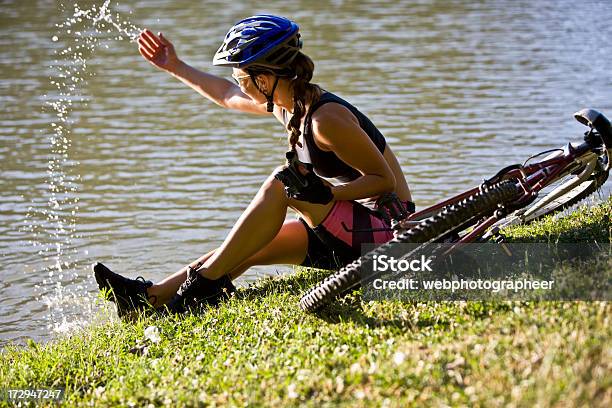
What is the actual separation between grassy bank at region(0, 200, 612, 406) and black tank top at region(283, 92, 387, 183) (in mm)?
779

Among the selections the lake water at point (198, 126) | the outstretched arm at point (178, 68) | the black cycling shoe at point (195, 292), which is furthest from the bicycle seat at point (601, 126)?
the lake water at point (198, 126)

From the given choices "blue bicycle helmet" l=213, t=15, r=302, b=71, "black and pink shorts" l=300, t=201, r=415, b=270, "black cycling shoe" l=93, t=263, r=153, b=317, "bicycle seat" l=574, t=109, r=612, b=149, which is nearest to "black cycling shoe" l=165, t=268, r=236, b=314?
"black cycling shoe" l=93, t=263, r=153, b=317

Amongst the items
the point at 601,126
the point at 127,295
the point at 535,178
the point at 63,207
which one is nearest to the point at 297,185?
the point at 535,178

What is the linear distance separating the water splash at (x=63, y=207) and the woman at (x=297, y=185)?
6.19 feet

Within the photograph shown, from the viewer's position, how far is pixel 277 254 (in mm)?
6438

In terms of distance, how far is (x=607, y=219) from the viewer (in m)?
6.32

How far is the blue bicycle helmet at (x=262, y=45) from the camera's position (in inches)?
234

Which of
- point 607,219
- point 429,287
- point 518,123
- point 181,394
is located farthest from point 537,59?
point 181,394

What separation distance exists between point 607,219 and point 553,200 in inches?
15.7

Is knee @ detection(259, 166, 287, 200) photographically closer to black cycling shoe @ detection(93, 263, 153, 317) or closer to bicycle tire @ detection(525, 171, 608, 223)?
black cycling shoe @ detection(93, 263, 153, 317)

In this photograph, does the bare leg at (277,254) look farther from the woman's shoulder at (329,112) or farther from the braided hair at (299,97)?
the woman's shoulder at (329,112)

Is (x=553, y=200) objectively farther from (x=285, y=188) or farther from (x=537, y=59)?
(x=537, y=59)

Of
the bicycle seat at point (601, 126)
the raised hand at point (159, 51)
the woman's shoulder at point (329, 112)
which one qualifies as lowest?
the bicycle seat at point (601, 126)

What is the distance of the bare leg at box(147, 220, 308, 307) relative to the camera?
21.0ft
